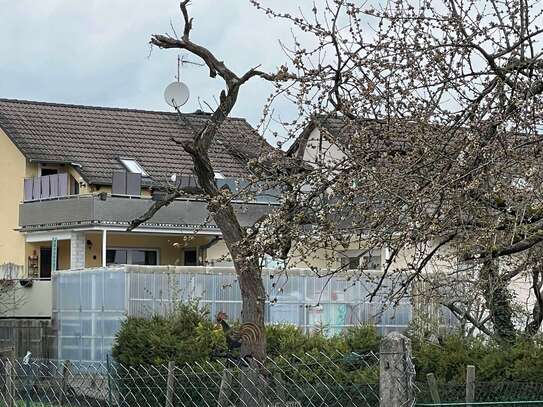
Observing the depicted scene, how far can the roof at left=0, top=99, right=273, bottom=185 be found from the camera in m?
38.7

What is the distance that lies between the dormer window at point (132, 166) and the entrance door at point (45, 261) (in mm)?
3719

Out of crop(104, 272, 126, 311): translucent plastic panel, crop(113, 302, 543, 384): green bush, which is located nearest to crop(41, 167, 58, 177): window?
crop(104, 272, 126, 311): translucent plastic panel

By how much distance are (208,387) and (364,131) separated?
316 cm

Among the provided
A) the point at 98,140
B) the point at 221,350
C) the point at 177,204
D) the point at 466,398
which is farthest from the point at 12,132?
the point at 466,398

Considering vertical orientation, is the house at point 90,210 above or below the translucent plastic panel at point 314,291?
above

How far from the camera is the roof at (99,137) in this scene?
3869cm

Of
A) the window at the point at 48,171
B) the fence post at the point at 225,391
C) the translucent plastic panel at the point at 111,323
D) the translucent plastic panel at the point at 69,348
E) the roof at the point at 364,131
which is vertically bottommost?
the fence post at the point at 225,391

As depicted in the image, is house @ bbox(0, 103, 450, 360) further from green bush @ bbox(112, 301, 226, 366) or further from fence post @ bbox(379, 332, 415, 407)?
fence post @ bbox(379, 332, 415, 407)

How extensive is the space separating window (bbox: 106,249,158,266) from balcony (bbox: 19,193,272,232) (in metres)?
2.10

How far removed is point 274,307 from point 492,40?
1800 centimetres

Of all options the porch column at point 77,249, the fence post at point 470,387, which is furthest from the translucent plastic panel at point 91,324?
the fence post at point 470,387

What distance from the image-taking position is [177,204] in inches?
1467

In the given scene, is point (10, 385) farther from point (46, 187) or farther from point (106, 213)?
point (46, 187)

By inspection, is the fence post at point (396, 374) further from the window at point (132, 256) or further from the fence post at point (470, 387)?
the window at point (132, 256)
